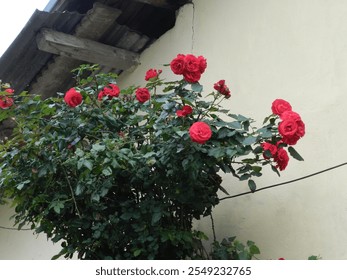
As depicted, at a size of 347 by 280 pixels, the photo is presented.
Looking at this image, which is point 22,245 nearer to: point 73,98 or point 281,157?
point 73,98

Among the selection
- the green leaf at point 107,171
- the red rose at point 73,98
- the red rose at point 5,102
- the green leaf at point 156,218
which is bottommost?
the green leaf at point 156,218

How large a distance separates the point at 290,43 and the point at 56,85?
6.39ft

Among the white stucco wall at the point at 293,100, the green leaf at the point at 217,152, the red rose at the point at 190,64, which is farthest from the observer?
the white stucco wall at the point at 293,100

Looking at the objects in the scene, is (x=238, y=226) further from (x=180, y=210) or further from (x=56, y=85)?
(x=56, y=85)

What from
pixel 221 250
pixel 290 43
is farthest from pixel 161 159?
pixel 290 43

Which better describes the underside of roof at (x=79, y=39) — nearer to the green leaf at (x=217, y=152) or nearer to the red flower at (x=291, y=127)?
the green leaf at (x=217, y=152)

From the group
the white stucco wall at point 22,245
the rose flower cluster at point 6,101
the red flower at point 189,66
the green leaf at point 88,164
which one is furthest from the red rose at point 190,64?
the white stucco wall at point 22,245

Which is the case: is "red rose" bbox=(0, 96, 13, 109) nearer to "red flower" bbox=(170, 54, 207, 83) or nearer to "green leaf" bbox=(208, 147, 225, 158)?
"red flower" bbox=(170, 54, 207, 83)

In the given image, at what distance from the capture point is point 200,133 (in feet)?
7.50

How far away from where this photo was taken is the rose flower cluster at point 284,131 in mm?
2299

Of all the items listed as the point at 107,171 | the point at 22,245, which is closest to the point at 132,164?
the point at 107,171

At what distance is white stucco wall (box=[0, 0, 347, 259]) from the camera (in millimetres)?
2600

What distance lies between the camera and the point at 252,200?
2926mm

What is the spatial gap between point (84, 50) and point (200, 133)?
73.2 inches
